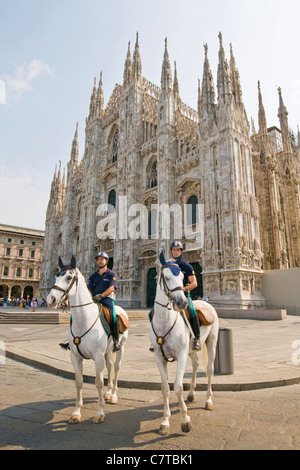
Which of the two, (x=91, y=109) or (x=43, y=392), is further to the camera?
(x=91, y=109)

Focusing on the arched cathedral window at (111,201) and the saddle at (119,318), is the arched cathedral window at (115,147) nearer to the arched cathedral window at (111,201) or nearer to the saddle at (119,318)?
the arched cathedral window at (111,201)

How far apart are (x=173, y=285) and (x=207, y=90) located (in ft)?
79.4

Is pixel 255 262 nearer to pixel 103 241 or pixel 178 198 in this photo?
pixel 178 198

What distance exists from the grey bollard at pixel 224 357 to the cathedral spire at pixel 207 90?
69.7 ft

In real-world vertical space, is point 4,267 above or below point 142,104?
below

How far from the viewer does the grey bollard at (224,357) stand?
549cm

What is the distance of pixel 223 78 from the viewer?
2236 centimetres

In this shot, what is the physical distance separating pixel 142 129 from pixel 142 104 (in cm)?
328

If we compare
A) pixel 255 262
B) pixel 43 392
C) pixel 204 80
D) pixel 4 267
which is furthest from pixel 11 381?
pixel 4 267

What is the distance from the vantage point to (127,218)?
28.9 m

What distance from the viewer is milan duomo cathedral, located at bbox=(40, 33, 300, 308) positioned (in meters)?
20.0

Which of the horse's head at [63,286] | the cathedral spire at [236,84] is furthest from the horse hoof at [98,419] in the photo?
the cathedral spire at [236,84]

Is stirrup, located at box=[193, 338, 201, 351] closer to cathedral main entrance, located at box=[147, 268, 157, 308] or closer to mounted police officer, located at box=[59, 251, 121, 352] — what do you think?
mounted police officer, located at box=[59, 251, 121, 352]

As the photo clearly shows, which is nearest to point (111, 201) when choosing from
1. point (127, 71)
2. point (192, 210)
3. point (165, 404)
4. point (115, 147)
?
point (115, 147)
